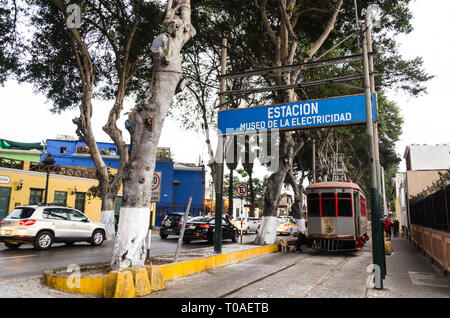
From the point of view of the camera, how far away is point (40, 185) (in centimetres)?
2316

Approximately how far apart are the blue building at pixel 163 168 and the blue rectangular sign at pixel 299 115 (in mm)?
23522

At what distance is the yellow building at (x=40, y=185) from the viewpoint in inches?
838

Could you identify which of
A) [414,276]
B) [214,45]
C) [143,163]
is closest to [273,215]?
[414,276]

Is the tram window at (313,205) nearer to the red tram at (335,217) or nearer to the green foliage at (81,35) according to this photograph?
the red tram at (335,217)

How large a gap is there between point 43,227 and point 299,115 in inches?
402

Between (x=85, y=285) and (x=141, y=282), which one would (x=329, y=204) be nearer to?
(x=141, y=282)

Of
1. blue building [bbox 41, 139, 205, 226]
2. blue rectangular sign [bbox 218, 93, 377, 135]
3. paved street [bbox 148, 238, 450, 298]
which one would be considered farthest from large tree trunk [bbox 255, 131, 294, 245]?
blue building [bbox 41, 139, 205, 226]

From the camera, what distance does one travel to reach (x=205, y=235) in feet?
54.4

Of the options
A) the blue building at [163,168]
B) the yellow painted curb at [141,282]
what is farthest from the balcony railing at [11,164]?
the yellow painted curb at [141,282]

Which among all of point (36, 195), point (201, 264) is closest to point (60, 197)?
point (36, 195)

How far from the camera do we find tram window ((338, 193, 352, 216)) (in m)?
13.5

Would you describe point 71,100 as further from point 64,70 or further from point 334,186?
point 334,186

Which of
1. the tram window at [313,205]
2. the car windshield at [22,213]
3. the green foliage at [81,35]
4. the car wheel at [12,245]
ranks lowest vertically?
the car wheel at [12,245]
